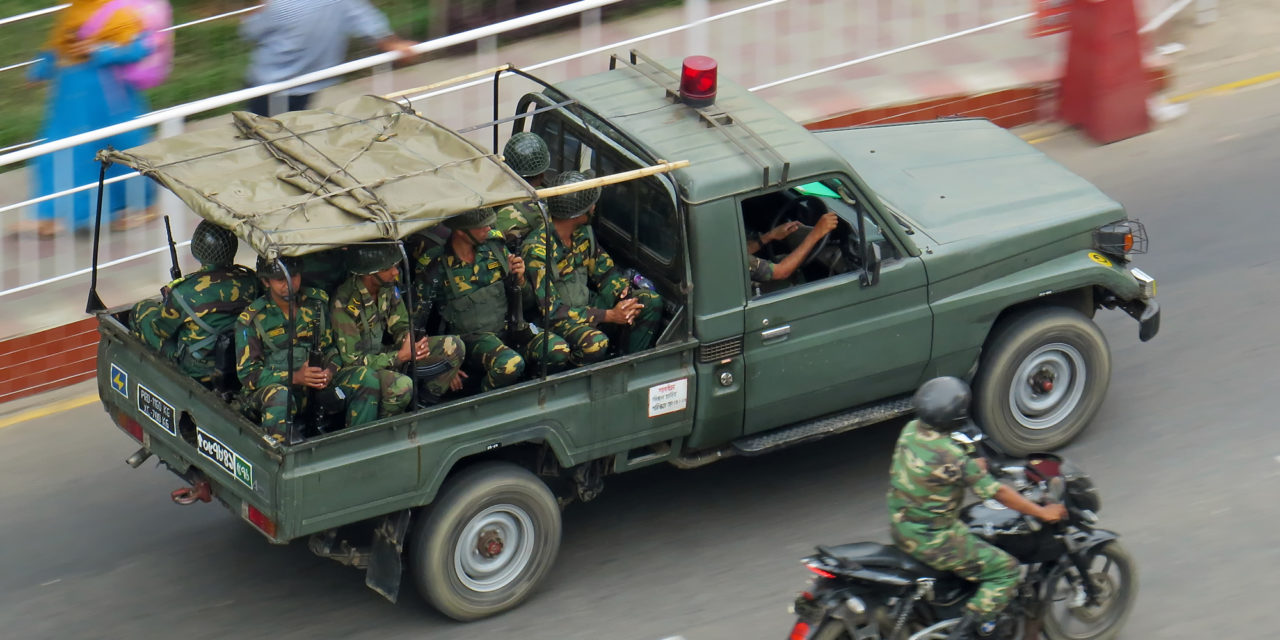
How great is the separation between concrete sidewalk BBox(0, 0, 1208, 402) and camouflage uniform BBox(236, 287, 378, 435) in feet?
9.10

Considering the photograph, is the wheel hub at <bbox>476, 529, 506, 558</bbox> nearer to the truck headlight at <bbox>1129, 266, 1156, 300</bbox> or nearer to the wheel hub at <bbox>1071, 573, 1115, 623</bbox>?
the wheel hub at <bbox>1071, 573, 1115, 623</bbox>

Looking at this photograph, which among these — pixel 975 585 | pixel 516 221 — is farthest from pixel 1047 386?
pixel 516 221

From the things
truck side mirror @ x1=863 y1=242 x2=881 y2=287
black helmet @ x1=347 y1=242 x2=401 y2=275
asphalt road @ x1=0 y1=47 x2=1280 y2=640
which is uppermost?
black helmet @ x1=347 y1=242 x2=401 y2=275

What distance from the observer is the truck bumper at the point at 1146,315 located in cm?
851

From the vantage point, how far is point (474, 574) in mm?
7465

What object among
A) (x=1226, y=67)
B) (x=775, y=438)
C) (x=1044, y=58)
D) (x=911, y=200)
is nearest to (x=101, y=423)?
(x=775, y=438)

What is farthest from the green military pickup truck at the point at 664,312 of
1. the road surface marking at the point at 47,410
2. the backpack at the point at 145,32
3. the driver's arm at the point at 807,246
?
the backpack at the point at 145,32

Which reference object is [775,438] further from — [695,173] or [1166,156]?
[1166,156]

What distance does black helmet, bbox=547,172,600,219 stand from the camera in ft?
24.8

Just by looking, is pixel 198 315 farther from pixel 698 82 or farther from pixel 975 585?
pixel 975 585

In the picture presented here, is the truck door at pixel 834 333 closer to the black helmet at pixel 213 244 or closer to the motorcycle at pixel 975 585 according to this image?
the motorcycle at pixel 975 585

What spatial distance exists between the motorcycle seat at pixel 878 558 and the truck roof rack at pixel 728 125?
1.78 meters

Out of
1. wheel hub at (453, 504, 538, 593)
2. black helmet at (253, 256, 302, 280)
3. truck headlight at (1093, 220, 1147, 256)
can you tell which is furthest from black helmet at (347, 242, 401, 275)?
truck headlight at (1093, 220, 1147, 256)

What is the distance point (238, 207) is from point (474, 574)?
1.95 m
